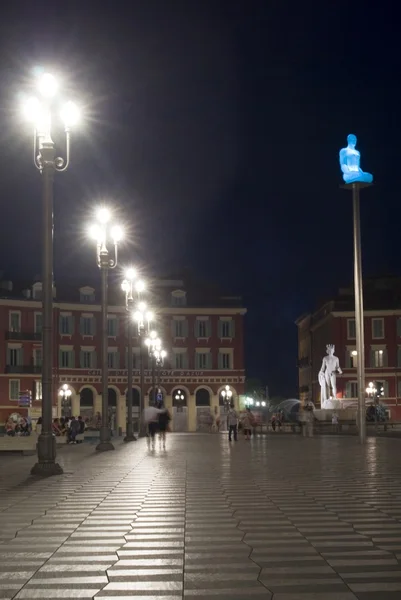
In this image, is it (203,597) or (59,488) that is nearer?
(203,597)

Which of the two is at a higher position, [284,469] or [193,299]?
[193,299]

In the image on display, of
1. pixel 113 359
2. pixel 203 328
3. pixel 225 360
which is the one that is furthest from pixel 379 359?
pixel 113 359

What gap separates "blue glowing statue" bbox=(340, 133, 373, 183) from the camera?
3934cm

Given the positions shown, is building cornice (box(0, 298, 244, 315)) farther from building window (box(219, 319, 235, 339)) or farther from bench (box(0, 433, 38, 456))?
bench (box(0, 433, 38, 456))

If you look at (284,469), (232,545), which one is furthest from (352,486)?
(232,545)

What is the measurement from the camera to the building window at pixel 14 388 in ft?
271

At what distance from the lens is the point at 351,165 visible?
4103 cm

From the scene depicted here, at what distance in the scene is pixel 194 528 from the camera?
33.5ft

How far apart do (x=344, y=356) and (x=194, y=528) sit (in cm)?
8044

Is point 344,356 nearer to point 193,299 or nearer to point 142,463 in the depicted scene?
point 193,299

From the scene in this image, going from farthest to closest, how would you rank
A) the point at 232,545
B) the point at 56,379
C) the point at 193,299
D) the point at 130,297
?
the point at 193,299 → the point at 56,379 → the point at 130,297 → the point at 232,545

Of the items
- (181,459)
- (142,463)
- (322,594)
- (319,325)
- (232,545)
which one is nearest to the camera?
(322,594)

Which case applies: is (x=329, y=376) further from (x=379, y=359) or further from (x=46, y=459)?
(x=46, y=459)

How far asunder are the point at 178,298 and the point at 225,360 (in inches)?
301
